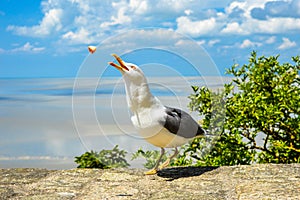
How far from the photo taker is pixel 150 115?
4.06 metres

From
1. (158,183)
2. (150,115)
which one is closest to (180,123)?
(150,115)

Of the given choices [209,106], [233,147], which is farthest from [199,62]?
[233,147]

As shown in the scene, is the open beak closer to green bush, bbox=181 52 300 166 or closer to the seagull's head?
the seagull's head

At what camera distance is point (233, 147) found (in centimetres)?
572

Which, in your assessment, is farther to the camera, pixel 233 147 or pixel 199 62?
pixel 233 147

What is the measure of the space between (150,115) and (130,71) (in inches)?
17.3

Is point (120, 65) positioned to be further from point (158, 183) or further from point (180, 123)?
point (158, 183)

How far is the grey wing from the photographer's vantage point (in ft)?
13.5

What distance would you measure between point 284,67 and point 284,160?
4.16 feet

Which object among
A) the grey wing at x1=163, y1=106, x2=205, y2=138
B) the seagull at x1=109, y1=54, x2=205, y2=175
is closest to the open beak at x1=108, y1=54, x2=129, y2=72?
the seagull at x1=109, y1=54, x2=205, y2=175

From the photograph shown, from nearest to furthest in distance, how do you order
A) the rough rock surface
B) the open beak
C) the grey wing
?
the rough rock surface
the open beak
the grey wing

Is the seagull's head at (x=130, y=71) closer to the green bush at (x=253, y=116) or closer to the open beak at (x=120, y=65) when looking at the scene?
the open beak at (x=120, y=65)

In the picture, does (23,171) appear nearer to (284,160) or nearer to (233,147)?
(233,147)

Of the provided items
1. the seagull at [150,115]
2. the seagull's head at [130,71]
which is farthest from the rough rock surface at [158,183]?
the seagull's head at [130,71]
